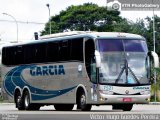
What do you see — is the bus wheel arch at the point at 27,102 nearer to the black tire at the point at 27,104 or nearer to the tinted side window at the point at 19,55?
the black tire at the point at 27,104

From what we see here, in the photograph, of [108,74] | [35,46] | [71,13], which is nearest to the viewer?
[108,74]

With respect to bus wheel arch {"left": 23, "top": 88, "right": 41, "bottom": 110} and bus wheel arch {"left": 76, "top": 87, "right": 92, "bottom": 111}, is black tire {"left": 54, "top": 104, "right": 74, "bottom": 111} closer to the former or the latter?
bus wheel arch {"left": 23, "top": 88, "right": 41, "bottom": 110}

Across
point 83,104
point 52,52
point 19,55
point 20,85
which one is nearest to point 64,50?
point 52,52

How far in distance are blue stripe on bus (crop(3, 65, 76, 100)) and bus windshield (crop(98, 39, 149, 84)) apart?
3.74m

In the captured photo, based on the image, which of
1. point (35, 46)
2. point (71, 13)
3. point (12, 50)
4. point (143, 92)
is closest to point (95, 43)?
point (143, 92)

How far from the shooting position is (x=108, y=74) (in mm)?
31344

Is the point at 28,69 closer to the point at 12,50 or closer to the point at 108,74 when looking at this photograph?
the point at 12,50

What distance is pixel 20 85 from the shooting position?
Answer: 125ft

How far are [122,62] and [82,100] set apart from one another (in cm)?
251

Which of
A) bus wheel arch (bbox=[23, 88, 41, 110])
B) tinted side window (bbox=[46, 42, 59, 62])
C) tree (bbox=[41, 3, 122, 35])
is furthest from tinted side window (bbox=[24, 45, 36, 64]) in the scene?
tree (bbox=[41, 3, 122, 35])

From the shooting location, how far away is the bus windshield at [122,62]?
31.3m

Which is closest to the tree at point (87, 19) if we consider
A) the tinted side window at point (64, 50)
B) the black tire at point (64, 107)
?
the black tire at point (64, 107)

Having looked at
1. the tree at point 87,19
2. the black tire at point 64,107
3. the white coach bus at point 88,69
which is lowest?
the black tire at point 64,107

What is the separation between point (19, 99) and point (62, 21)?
66.5m
